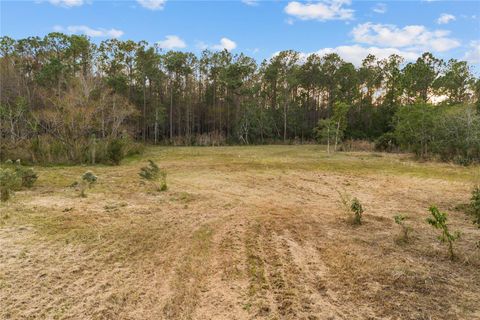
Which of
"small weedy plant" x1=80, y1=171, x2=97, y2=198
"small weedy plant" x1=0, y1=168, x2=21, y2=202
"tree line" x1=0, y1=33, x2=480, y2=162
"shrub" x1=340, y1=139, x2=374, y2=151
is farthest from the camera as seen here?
"tree line" x1=0, y1=33, x2=480, y2=162

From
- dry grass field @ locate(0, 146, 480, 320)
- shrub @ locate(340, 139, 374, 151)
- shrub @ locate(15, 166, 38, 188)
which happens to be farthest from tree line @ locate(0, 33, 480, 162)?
A: dry grass field @ locate(0, 146, 480, 320)

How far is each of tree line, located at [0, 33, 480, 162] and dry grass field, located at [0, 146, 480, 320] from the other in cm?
1537

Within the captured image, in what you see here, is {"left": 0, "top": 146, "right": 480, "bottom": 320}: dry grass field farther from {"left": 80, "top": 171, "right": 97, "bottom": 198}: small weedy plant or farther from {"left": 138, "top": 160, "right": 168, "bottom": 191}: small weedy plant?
{"left": 138, "top": 160, "right": 168, "bottom": 191}: small weedy plant

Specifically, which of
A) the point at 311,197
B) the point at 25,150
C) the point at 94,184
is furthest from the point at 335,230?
the point at 25,150

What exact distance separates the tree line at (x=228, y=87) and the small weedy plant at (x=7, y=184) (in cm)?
1327

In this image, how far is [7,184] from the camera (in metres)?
6.10

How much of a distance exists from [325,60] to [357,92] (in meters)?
4.00

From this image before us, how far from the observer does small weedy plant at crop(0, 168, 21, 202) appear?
5.69 meters

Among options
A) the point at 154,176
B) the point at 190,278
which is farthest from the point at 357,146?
the point at 190,278

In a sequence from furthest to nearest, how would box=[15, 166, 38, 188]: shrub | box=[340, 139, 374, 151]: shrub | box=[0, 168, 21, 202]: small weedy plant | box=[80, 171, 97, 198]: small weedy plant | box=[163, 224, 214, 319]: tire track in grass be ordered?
box=[340, 139, 374, 151]: shrub < box=[15, 166, 38, 188]: shrub < box=[80, 171, 97, 198]: small weedy plant < box=[0, 168, 21, 202]: small weedy plant < box=[163, 224, 214, 319]: tire track in grass

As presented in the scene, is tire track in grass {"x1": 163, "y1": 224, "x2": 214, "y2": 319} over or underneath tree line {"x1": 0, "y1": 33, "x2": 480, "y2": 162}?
underneath

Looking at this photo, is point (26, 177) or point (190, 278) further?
point (26, 177)

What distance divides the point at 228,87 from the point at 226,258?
2484 cm

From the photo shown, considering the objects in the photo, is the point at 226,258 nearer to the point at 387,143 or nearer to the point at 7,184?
the point at 7,184
